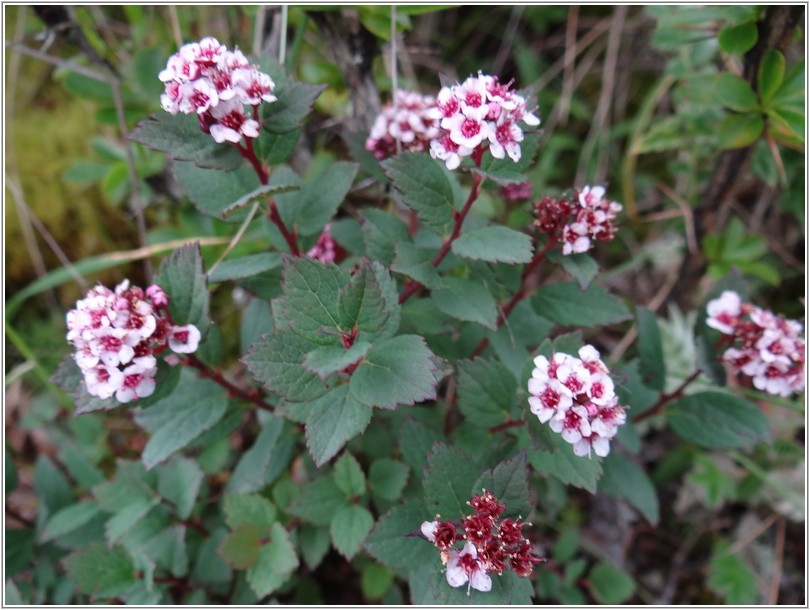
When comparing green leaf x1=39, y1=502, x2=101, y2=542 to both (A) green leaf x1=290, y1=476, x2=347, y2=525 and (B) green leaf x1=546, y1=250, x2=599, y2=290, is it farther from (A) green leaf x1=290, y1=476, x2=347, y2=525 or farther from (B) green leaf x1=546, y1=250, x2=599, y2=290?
(B) green leaf x1=546, y1=250, x2=599, y2=290

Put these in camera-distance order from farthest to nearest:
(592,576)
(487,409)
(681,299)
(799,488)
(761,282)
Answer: (761,282)
(681,299)
(799,488)
(592,576)
(487,409)

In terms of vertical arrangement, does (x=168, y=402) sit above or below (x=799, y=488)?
above

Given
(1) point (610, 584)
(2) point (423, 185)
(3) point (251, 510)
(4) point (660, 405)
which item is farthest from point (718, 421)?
(3) point (251, 510)

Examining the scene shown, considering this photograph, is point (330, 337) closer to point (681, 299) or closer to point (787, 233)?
point (681, 299)

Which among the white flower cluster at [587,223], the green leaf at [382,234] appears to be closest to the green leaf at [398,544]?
the green leaf at [382,234]

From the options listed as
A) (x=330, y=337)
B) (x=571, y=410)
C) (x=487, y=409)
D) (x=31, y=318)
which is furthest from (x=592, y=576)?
(x=31, y=318)

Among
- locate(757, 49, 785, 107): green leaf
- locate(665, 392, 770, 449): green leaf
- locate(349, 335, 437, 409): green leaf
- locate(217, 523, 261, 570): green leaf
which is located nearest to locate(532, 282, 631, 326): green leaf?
locate(665, 392, 770, 449): green leaf

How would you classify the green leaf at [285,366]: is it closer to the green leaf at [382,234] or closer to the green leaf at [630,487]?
the green leaf at [382,234]
